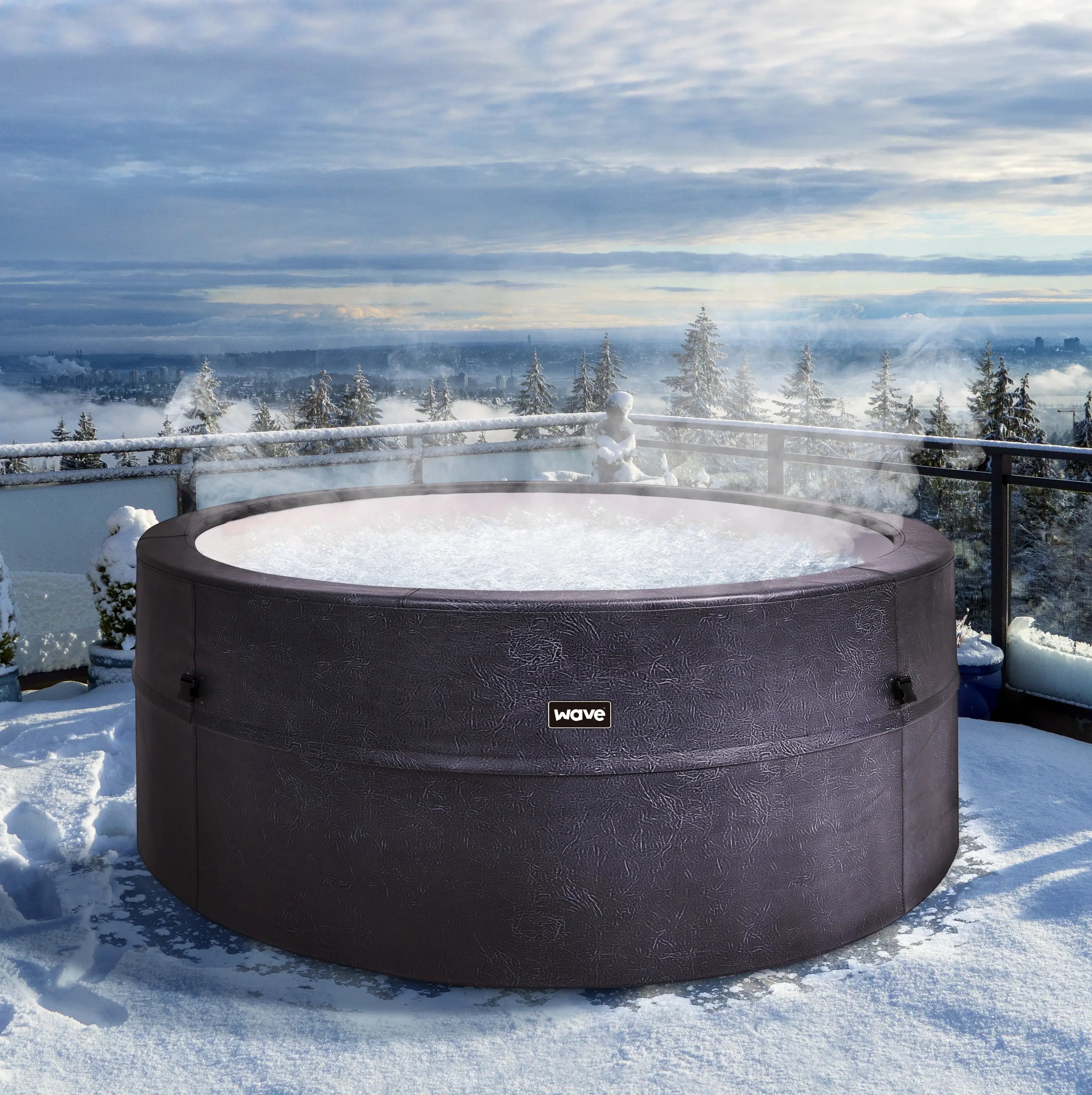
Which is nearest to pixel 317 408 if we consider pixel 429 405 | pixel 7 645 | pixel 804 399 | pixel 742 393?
pixel 804 399

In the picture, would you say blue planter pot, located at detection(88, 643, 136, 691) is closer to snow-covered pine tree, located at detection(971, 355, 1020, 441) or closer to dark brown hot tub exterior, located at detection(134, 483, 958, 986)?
dark brown hot tub exterior, located at detection(134, 483, 958, 986)

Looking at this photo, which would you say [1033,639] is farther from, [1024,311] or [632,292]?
[1024,311]

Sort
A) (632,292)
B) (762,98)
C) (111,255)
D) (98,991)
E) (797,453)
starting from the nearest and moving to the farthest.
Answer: (98,991) < (797,453) < (632,292) < (762,98) < (111,255)

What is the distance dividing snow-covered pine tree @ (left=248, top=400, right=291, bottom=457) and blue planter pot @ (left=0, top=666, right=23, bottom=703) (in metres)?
1.22

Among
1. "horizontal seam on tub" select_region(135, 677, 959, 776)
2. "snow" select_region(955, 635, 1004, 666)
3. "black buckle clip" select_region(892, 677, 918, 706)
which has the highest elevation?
"black buckle clip" select_region(892, 677, 918, 706)

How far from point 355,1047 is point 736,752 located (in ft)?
2.66

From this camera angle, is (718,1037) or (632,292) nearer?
(718,1037)

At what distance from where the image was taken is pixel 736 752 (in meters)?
2.00

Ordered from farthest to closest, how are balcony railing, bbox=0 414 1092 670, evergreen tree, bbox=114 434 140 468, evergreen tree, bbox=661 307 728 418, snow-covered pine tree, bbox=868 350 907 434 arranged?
1. snow-covered pine tree, bbox=868 350 907 434
2. evergreen tree, bbox=661 307 728 418
3. evergreen tree, bbox=114 434 140 468
4. balcony railing, bbox=0 414 1092 670

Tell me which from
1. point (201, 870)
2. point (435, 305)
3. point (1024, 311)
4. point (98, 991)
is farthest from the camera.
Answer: point (1024, 311)

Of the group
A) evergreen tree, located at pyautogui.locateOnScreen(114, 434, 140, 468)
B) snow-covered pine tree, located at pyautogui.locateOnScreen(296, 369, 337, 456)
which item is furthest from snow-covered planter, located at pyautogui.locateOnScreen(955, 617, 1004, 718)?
snow-covered pine tree, located at pyautogui.locateOnScreen(296, 369, 337, 456)

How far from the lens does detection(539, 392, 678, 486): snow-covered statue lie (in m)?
4.98

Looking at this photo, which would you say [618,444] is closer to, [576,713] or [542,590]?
[542,590]

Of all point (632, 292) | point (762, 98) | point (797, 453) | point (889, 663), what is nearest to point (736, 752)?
point (889, 663)
